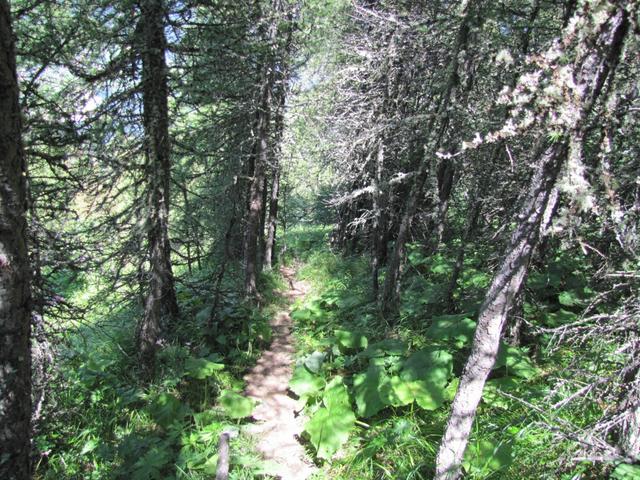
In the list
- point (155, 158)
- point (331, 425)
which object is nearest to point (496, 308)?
point (331, 425)

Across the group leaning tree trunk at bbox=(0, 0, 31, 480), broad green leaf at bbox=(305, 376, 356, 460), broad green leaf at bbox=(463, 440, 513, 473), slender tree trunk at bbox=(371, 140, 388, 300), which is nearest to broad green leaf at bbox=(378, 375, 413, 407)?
broad green leaf at bbox=(305, 376, 356, 460)

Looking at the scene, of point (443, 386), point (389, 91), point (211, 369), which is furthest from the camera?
point (389, 91)

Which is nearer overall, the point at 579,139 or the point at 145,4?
the point at 579,139

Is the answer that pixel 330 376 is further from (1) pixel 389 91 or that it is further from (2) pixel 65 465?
(1) pixel 389 91

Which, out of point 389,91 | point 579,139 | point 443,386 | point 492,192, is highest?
point 389,91

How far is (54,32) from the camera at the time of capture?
563 centimetres

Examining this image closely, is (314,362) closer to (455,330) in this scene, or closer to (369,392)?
(369,392)

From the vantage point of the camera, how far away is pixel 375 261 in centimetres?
995

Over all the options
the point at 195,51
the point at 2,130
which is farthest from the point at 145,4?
the point at 2,130

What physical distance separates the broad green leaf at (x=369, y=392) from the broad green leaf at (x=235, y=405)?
166 centimetres

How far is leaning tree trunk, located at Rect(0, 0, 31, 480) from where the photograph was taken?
254 centimetres

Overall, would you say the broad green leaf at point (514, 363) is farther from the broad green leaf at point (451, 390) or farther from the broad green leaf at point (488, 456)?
the broad green leaf at point (488, 456)

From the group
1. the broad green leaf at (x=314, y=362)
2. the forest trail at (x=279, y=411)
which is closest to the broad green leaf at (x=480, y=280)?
the broad green leaf at (x=314, y=362)

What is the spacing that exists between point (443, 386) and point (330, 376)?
243 centimetres
